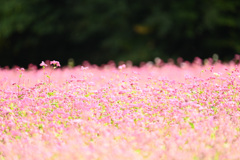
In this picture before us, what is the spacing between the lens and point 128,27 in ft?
56.8

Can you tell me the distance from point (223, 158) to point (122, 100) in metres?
1.85

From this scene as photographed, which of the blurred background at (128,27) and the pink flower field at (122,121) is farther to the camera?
the blurred background at (128,27)

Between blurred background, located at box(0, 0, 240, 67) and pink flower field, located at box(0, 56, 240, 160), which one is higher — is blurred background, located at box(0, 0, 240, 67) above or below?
above

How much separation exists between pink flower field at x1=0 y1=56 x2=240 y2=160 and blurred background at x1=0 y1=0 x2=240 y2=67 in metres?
10.2

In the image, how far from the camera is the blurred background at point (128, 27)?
639 inches

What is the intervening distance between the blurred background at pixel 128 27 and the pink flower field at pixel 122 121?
33.4 ft

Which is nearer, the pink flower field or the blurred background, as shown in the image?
the pink flower field

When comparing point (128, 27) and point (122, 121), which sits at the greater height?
point (128, 27)

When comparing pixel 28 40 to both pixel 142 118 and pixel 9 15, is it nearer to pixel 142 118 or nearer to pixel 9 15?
pixel 9 15

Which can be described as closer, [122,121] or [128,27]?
[122,121]

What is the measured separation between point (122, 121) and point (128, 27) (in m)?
12.6

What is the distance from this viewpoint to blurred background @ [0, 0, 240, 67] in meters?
16.2

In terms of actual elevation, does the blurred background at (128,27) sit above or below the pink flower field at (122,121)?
above

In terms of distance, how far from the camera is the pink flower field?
4.20 m
